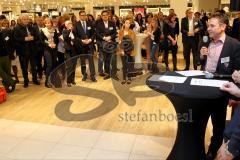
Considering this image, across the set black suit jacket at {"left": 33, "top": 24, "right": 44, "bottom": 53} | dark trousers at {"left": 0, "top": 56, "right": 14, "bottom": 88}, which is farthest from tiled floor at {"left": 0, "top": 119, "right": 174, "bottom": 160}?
black suit jacket at {"left": 33, "top": 24, "right": 44, "bottom": 53}

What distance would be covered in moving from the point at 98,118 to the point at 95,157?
121 centimetres

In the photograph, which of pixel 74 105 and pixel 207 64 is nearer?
pixel 207 64

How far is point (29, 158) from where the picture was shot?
10.5 feet

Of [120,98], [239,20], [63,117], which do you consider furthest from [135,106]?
[239,20]

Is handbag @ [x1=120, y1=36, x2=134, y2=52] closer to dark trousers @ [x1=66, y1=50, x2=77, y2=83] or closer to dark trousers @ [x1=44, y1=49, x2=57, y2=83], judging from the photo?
dark trousers @ [x1=66, y1=50, x2=77, y2=83]

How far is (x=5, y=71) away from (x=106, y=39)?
7.43 ft

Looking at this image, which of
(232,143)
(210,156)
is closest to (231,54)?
(210,156)

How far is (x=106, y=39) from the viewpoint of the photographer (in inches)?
257

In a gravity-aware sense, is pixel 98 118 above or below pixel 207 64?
below

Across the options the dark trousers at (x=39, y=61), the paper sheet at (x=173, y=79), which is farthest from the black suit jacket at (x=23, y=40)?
the paper sheet at (x=173, y=79)

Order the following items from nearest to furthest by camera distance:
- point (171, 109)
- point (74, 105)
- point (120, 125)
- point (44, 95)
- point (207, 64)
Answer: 1. point (207, 64)
2. point (120, 125)
3. point (171, 109)
4. point (74, 105)
5. point (44, 95)

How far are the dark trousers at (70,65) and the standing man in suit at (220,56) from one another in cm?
385

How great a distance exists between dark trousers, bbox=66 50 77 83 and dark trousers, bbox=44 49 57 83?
0.35 meters

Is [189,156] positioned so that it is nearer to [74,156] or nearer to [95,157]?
[95,157]
